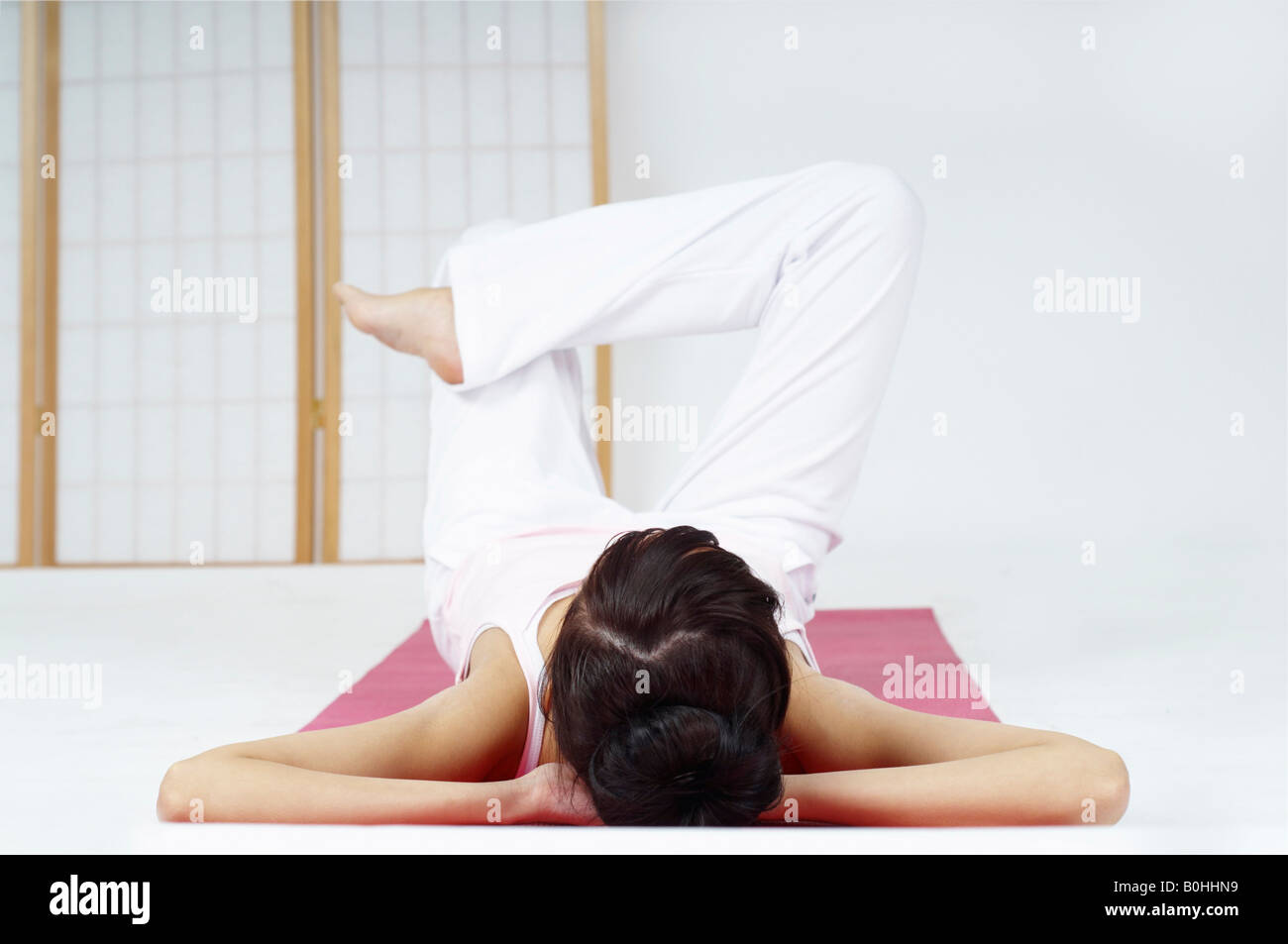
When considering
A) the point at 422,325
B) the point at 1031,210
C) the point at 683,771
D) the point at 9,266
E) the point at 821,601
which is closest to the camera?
the point at 683,771

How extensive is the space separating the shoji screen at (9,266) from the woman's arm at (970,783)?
4.22m

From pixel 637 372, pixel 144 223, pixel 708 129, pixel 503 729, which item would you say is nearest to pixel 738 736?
pixel 503 729

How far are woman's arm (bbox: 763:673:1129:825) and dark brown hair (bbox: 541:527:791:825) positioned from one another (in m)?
0.07

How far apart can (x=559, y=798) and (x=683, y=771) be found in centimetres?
14

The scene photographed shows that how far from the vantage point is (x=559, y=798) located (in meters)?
1.07

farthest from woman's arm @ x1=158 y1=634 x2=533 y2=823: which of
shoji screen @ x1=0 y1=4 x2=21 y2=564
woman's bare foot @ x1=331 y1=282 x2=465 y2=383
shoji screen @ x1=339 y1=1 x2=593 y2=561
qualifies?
shoji screen @ x1=0 y1=4 x2=21 y2=564

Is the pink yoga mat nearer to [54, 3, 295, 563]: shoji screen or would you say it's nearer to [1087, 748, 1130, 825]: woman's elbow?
[1087, 748, 1130, 825]: woman's elbow

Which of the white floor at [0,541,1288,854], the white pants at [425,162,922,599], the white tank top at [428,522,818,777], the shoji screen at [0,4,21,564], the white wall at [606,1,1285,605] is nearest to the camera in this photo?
the white floor at [0,541,1288,854]

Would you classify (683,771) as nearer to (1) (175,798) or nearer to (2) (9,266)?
(1) (175,798)

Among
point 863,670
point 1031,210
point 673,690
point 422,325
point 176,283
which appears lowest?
point 863,670

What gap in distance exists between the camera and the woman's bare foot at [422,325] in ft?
5.92

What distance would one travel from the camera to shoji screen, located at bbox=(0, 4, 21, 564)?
445 centimetres

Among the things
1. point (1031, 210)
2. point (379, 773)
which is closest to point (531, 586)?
point (379, 773)
